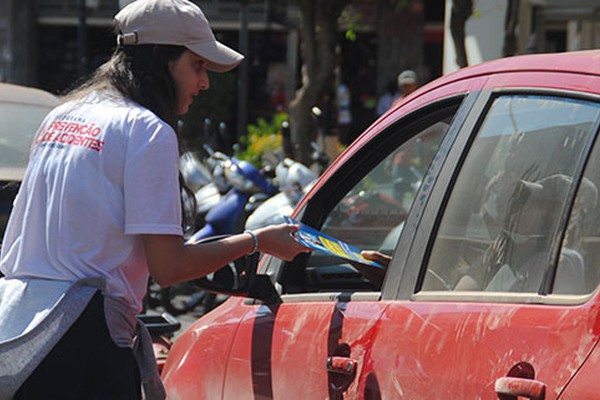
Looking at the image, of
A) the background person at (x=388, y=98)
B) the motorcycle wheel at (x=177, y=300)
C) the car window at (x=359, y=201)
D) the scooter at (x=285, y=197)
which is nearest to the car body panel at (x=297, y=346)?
the car window at (x=359, y=201)

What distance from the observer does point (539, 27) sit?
12.6m

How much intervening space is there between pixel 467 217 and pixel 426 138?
3.69ft

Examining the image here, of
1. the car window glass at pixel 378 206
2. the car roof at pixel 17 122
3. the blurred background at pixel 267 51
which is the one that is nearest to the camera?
the car window glass at pixel 378 206

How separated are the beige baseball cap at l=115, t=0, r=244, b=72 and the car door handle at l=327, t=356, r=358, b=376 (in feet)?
2.70

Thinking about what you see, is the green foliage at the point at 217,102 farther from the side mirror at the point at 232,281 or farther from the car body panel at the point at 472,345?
the car body panel at the point at 472,345

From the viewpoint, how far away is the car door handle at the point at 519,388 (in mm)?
2354

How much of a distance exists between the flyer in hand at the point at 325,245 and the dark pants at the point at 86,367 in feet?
2.02

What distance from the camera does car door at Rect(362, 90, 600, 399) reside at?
244 cm

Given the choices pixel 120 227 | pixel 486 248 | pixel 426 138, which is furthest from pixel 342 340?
pixel 426 138

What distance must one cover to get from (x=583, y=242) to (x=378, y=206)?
5333 mm

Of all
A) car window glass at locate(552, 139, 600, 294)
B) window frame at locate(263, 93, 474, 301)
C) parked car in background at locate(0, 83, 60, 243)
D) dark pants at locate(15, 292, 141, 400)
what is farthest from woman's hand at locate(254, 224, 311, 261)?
parked car in background at locate(0, 83, 60, 243)

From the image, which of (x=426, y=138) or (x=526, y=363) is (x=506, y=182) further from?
(x=426, y=138)

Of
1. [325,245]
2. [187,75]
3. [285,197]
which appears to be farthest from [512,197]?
[285,197]

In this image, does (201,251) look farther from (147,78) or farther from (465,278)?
(465,278)
